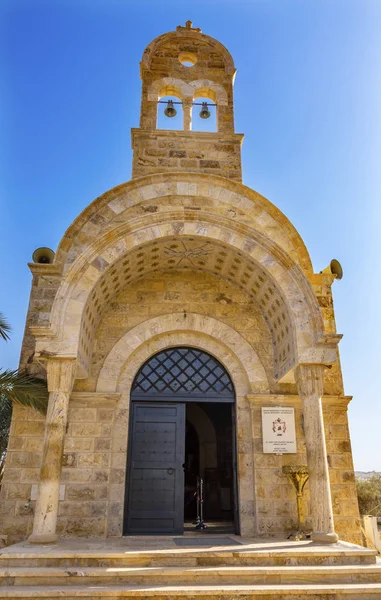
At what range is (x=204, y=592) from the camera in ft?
15.0

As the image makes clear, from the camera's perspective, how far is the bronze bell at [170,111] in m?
9.52

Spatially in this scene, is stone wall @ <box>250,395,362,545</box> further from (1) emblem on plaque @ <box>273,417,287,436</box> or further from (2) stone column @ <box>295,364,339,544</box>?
(2) stone column @ <box>295,364,339,544</box>

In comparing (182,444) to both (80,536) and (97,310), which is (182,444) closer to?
(80,536)

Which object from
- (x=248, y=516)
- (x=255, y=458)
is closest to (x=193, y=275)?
(x=255, y=458)

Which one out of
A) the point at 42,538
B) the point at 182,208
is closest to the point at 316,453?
the point at 42,538

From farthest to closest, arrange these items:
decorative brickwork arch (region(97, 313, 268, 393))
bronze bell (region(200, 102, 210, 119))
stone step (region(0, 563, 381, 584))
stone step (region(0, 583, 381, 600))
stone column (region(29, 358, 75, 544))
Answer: bronze bell (region(200, 102, 210, 119))
decorative brickwork arch (region(97, 313, 268, 393))
stone column (region(29, 358, 75, 544))
stone step (region(0, 563, 381, 584))
stone step (region(0, 583, 381, 600))

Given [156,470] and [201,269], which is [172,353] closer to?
[201,269]

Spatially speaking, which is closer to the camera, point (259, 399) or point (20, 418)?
point (20, 418)

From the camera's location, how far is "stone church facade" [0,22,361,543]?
700 cm

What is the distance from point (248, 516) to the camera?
740 centimetres

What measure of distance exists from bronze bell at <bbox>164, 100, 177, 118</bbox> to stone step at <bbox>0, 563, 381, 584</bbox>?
26.8 ft

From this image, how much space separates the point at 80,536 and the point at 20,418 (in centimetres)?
205

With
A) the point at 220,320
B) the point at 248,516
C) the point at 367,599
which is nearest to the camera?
the point at 367,599

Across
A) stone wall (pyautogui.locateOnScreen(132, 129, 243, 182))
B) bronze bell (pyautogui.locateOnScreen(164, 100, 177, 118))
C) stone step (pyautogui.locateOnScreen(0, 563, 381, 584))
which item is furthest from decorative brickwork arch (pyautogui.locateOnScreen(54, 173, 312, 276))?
stone step (pyautogui.locateOnScreen(0, 563, 381, 584))
